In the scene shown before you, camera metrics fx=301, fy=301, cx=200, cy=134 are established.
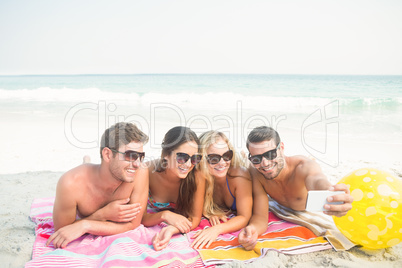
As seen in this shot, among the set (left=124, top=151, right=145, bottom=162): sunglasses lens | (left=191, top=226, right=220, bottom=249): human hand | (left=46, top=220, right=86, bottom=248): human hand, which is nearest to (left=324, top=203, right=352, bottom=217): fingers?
(left=191, top=226, right=220, bottom=249): human hand

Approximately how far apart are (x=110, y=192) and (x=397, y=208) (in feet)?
10.3

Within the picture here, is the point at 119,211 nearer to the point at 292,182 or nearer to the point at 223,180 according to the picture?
the point at 223,180

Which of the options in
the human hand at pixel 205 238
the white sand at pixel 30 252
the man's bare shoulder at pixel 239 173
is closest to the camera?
the white sand at pixel 30 252

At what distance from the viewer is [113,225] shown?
142 inches

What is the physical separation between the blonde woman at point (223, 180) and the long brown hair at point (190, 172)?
0.20 metres

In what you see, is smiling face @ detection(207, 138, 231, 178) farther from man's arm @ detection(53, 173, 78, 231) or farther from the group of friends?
man's arm @ detection(53, 173, 78, 231)

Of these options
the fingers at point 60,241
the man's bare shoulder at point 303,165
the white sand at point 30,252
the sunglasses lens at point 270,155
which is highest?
the sunglasses lens at point 270,155

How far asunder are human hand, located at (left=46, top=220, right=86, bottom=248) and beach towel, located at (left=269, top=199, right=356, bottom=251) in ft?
8.78

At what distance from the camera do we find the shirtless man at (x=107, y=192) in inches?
134

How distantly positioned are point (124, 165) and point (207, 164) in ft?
3.58

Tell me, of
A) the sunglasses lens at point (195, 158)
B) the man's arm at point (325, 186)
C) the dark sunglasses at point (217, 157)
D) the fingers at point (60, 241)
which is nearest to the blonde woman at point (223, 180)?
the dark sunglasses at point (217, 157)

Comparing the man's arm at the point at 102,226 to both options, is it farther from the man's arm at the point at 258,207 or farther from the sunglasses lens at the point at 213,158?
the man's arm at the point at 258,207

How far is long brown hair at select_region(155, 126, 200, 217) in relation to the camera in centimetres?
384

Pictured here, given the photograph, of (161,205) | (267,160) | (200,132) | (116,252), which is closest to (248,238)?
(267,160)
